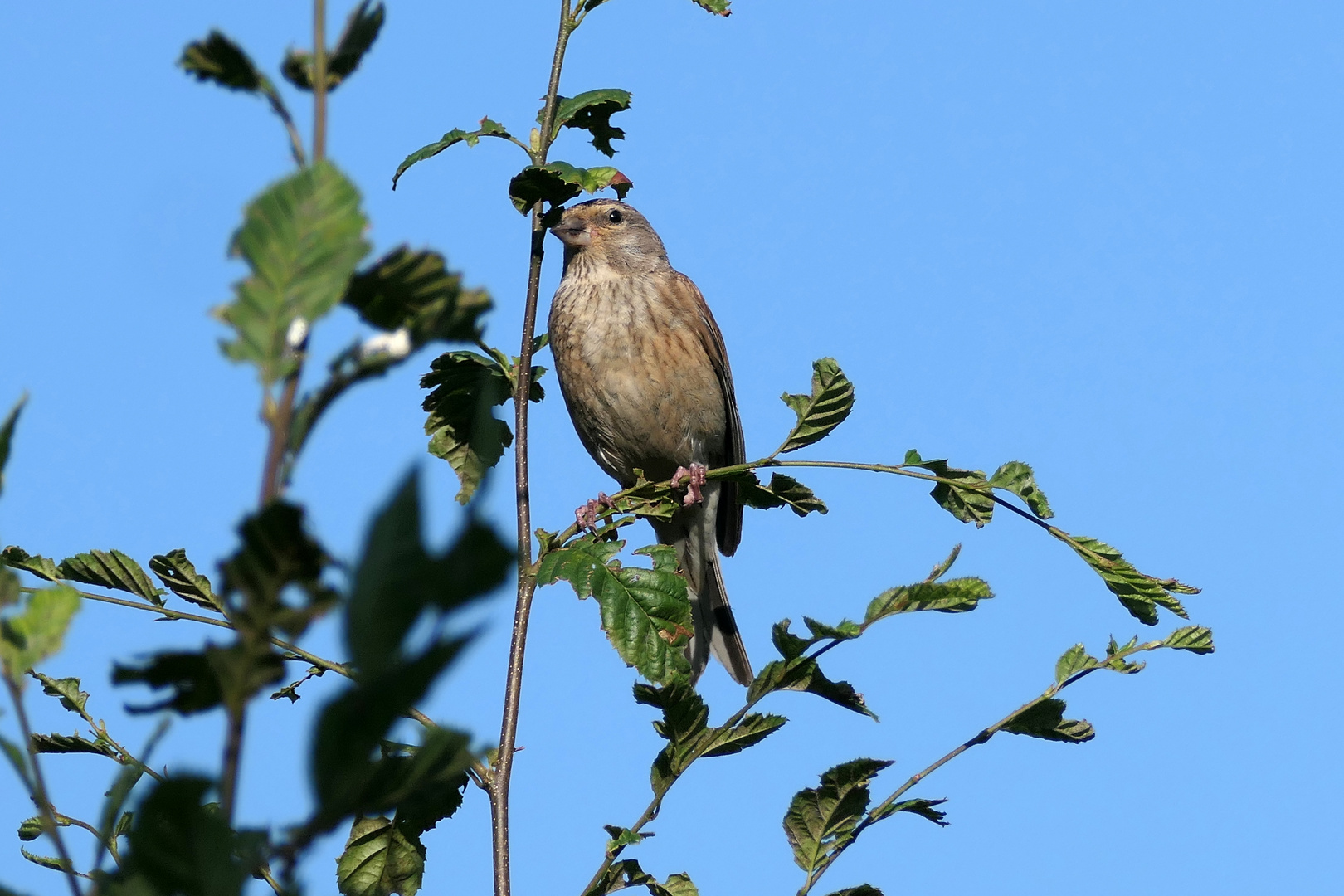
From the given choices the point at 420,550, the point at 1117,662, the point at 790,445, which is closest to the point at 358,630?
the point at 420,550

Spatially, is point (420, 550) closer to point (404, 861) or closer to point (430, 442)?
point (404, 861)

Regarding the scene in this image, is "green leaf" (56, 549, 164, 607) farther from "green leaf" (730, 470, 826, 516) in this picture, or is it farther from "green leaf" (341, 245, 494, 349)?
"green leaf" (341, 245, 494, 349)

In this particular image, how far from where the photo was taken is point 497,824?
2229 millimetres

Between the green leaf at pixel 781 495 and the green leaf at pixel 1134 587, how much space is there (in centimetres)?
87

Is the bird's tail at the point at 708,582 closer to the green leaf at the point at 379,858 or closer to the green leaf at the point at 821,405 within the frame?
the green leaf at the point at 821,405

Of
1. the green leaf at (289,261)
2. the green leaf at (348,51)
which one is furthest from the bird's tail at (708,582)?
the green leaf at (289,261)

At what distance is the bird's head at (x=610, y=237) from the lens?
7.53 metres

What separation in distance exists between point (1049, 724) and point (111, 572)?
5.43 ft

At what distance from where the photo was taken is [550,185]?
2662 mm

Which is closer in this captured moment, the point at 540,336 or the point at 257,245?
the point at 257,245

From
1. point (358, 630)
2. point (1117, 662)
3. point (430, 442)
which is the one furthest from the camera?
point (430, 442)

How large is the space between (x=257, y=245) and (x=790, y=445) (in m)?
2.29

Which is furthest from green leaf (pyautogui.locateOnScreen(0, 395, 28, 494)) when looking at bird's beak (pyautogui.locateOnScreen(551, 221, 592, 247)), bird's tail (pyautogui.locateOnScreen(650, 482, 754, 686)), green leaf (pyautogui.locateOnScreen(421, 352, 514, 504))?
bird's beak (pyautogui.locateOnScreen(551, 221, 592, 247))

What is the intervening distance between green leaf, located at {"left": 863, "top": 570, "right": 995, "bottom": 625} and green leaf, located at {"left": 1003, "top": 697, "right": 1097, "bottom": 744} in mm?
423
